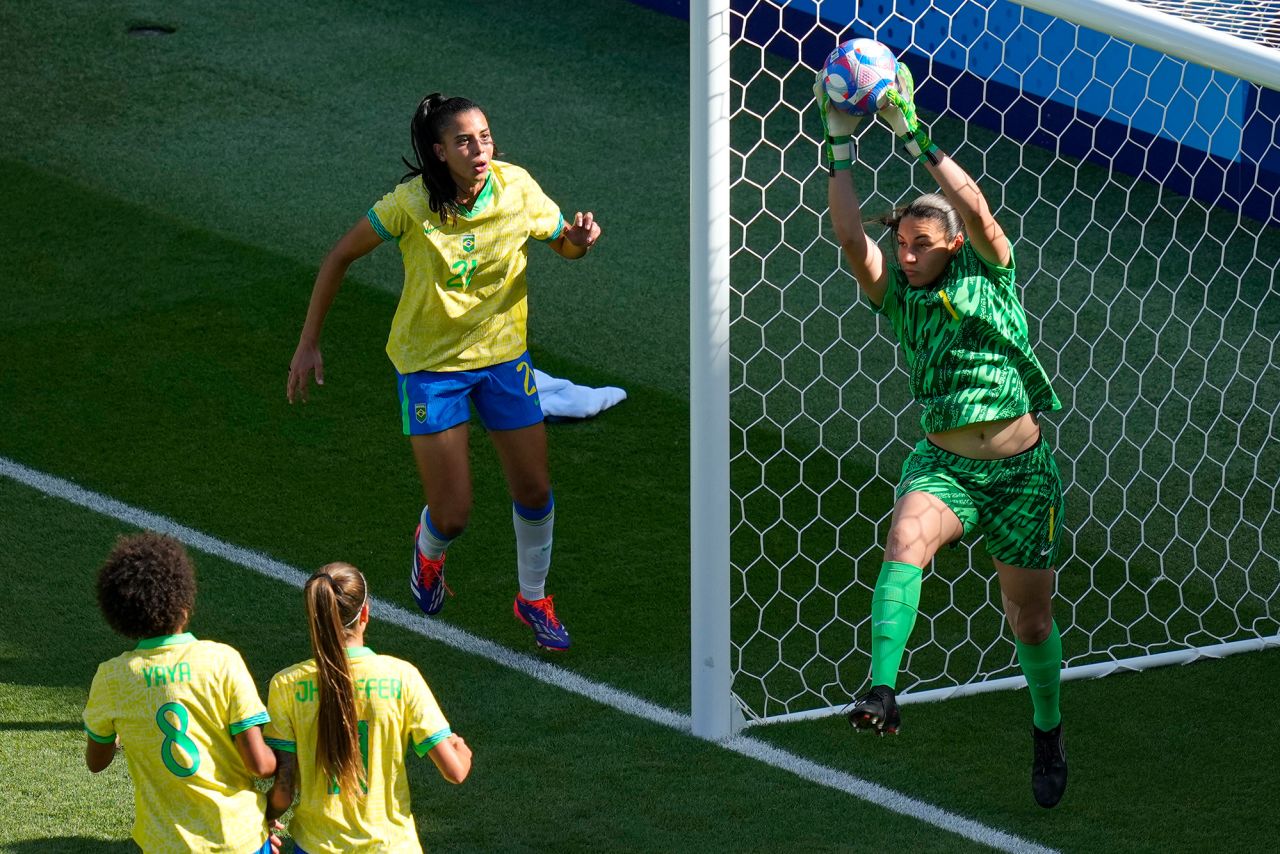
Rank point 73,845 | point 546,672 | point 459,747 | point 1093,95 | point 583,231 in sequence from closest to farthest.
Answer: point 459,747 < point 73,845 < point 583,231 < point 546,672 < point 1093,95

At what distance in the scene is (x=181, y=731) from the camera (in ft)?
11.9

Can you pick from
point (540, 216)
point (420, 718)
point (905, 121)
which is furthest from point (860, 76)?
point (420, 718)

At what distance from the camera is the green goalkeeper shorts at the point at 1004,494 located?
4.35 meters

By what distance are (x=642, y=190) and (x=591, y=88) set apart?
5.16ft

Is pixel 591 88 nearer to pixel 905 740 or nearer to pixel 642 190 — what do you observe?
pixel 642 190

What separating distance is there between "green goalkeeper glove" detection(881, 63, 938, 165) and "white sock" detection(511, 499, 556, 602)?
1823 mm

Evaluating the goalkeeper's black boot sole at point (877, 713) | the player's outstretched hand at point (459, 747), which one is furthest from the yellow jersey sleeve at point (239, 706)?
the goalkeeper's black boot sole at point (877, 713)

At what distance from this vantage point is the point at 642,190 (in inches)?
367

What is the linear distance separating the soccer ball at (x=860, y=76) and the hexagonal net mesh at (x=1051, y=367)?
3.15ft

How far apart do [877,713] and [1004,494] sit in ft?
2.91

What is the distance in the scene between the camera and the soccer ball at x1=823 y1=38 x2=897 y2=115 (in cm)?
414

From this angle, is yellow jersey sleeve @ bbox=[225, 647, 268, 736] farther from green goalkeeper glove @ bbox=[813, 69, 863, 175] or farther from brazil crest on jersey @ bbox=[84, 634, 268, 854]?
green goalkeeper glove @ bbox=[813, 69, 863, 175]

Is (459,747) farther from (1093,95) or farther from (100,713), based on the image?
(1093,95)

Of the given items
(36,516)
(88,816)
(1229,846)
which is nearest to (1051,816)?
(1229,846)
